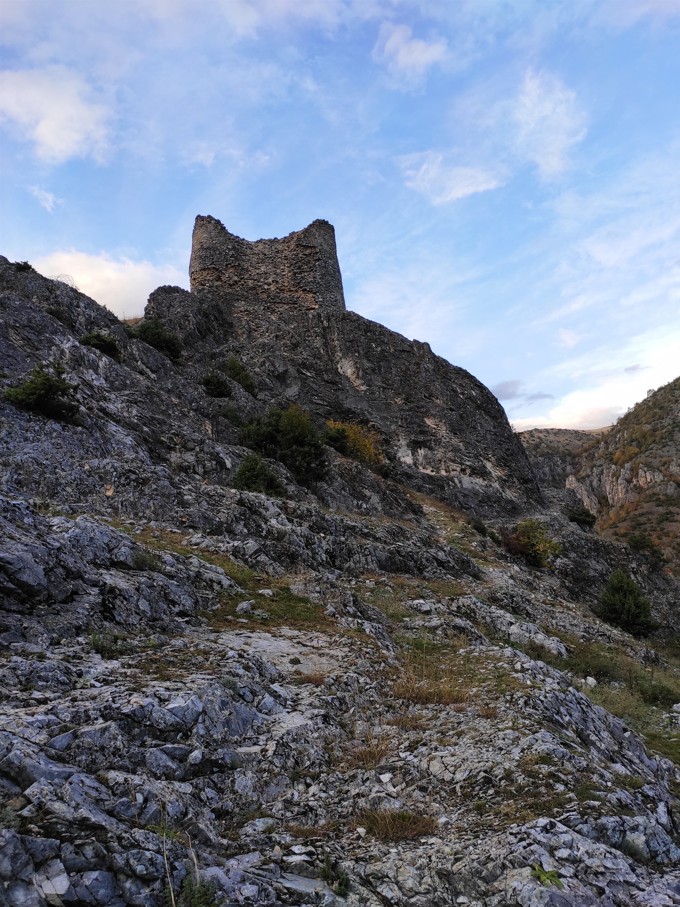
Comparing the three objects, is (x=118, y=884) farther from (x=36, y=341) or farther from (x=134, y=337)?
(x=134, y=337)

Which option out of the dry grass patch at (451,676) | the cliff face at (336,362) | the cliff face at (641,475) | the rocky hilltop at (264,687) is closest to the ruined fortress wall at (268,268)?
the cliff face at (336,362)

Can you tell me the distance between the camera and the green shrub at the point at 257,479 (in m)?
19.7

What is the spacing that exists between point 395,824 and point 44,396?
16.2 meters

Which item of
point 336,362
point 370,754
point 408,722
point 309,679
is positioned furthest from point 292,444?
point 370,754

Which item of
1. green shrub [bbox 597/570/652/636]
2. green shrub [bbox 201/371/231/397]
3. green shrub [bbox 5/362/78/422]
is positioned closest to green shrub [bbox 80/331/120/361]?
green shrub [bbox 201/371/231/397]

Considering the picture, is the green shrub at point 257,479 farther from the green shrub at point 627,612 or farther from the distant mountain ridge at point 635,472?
the distant mountain ridge at point 635,472

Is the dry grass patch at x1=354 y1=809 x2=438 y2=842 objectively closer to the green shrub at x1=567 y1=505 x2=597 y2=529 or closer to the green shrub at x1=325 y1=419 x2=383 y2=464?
the green shrub at x1=325 y1=419 x2=383 y2=464

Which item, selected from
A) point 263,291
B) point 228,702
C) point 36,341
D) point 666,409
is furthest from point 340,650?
point 666,409

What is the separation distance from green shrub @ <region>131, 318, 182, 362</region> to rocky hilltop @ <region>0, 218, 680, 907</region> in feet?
12.8

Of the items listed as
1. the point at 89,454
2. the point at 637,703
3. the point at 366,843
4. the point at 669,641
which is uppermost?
the point at 89,454

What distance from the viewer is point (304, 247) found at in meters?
43.4

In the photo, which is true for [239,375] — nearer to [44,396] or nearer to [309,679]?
[44,396]

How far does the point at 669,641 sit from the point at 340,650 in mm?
22905

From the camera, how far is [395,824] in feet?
17.2
